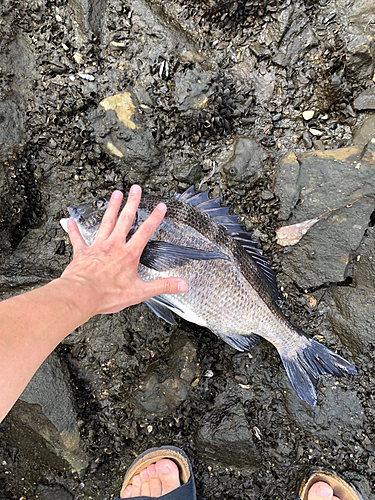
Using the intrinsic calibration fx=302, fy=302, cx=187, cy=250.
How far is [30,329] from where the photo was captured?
54.1 inches

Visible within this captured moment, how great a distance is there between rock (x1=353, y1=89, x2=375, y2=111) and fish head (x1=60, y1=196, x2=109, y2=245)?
7.82 ft

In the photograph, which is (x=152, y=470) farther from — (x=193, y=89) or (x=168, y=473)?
(x=193, y=89)

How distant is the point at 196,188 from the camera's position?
2863mm

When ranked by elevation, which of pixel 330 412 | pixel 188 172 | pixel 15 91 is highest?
pixel 15 91

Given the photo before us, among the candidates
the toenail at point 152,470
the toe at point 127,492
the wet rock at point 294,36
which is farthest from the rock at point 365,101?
the toe at point 127,492

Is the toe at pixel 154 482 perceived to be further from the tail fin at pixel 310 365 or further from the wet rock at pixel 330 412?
the tail fin at pixel 310 365

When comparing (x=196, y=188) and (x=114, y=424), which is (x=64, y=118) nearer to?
(x=196, y=188)

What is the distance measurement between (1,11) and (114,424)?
3.81m

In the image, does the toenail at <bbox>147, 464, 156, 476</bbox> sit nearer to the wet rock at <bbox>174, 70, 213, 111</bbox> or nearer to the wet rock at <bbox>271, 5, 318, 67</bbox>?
the wet rock at <bbox>174, 70, 213, 111</bbox>

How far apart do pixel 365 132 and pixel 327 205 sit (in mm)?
726

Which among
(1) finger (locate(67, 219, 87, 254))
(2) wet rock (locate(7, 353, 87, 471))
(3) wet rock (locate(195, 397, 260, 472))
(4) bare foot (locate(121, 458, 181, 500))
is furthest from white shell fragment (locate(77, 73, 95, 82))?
(4) bare foot (locate(121, 458, 181, 500))

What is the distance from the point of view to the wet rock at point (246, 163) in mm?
2797

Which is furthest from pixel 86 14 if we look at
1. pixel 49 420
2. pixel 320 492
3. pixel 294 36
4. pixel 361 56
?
pixel 320 492

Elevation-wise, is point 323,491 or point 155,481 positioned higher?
point 155,481
